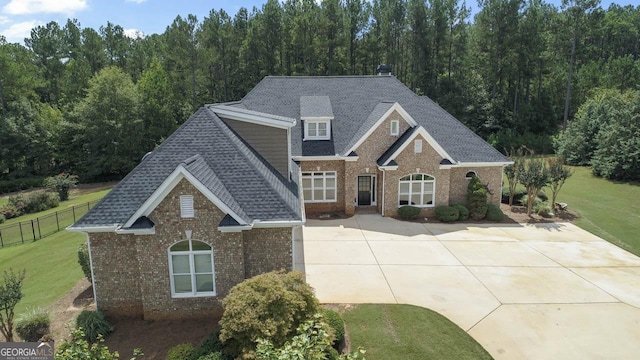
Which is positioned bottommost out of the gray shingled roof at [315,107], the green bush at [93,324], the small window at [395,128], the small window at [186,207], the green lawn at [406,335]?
the green lawn at [406,335]

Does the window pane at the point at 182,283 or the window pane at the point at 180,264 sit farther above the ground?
the window pane at the point at 180,264

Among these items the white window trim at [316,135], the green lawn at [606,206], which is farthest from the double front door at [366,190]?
the green lawn at [606,206]

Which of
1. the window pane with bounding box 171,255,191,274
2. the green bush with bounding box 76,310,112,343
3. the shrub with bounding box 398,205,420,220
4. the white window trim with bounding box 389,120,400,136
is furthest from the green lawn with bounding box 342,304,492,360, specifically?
the white window trim with bounding box 389,120,400,136

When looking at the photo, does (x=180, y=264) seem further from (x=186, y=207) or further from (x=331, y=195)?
(x=331, y=195)

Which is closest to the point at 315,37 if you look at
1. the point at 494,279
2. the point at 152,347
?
the point at 494,279

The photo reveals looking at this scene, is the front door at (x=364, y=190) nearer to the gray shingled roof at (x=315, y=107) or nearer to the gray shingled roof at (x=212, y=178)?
the gray shingled roof at (x=315, y=107)

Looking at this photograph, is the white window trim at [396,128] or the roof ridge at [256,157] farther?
the white window trim at [396,128]

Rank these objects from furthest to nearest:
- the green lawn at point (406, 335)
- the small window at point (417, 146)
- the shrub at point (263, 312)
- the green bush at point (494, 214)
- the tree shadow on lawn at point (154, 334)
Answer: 1. the green bush at point (494, 214)
2. the small window at point (417, 146)
3. the tree shadow on lawn at point (154, 334)
4. the green lawn at point (406, 335)
5. the shrub at point (263, 312)
